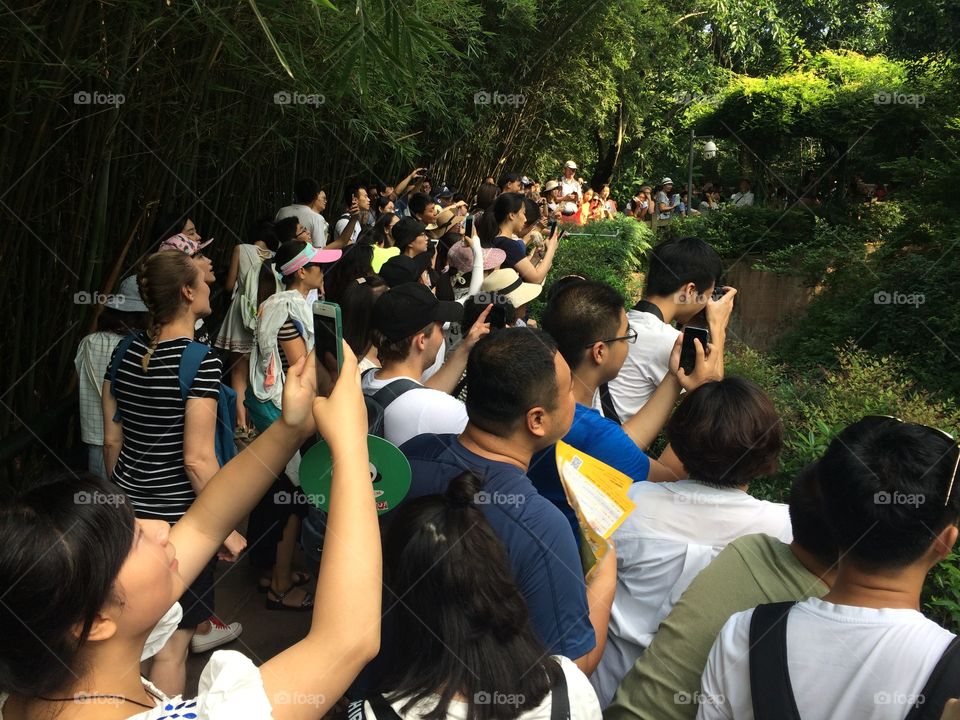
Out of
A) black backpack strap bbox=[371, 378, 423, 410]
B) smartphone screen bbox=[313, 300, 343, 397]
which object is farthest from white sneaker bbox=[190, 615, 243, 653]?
smartphone screen bbox=[313, 300, 343, 397]

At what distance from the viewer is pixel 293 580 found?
3.70 m

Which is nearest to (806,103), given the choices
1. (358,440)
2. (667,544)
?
(667,544)

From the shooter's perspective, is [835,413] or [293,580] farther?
[293,580]

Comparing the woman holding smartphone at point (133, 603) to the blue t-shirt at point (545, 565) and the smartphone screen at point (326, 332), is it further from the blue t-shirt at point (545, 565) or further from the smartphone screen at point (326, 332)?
the blue t-shirt at point (545, 565)

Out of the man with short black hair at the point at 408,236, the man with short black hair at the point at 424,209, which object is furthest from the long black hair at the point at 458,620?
the man with short black hair at the point at 424,209

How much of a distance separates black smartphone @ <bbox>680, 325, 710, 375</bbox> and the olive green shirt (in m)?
1.00

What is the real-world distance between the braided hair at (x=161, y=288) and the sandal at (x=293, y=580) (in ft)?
4.69

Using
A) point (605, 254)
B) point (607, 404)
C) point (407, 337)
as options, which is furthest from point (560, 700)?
point (605, 254)

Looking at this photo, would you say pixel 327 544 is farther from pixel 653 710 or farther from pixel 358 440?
pixel 653 710

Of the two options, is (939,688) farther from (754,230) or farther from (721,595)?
(754,230)

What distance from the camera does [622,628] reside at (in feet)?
6.44

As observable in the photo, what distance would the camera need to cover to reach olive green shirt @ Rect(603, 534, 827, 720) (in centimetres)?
164

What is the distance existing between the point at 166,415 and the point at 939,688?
6.78ft

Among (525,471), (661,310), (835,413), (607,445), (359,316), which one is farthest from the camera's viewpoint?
(661,310)
